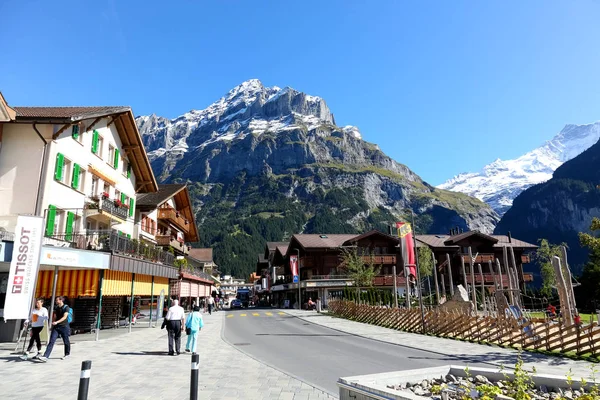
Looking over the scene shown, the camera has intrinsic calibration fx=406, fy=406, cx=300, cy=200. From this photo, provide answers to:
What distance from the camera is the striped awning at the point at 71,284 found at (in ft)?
61.4

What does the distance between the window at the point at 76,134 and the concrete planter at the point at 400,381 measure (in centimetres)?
2172

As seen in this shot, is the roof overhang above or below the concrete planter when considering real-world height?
above

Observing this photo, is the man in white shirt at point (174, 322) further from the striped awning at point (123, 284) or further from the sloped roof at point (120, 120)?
the sloped roof at point (120, 120)

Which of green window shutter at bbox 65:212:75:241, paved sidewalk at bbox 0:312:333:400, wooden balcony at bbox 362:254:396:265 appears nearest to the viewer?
paved sidewalk at bbox 0:312:333:400

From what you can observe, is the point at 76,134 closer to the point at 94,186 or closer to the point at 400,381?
the point at 94,186

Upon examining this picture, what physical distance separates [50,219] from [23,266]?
7732 millimetres

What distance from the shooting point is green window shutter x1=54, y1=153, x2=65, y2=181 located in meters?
20.7

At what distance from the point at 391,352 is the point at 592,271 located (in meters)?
52.4

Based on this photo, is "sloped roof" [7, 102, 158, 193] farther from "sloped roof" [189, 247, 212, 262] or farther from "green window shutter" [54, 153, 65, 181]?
"sloped roof" [189, 247, 212, 262]

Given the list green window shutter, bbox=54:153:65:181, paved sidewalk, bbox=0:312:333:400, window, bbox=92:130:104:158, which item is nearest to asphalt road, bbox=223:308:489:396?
paved sidewalk, bbox=0:312:333:400

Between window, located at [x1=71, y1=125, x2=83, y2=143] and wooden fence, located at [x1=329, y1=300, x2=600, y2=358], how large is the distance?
2166 cm

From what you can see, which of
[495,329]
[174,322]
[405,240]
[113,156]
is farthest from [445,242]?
[174,322]

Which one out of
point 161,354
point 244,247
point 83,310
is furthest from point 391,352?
point 244,247

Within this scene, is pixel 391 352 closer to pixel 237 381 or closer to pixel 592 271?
pixel 237 381
